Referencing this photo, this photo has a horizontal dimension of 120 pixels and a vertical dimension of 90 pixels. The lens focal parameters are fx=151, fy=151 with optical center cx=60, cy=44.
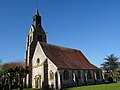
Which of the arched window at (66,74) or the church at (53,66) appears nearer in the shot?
the church at (53,66)

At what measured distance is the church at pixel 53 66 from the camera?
31719mm

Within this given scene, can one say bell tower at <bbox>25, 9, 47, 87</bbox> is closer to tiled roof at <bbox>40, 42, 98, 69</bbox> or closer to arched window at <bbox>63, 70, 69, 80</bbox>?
tiled roof at <bbox>40, 42, 98, 69</bbox>

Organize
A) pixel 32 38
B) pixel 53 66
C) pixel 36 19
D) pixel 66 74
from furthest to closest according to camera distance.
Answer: pixel 36 19, pixel 32 38, pixel 66 74, pixel 53 66

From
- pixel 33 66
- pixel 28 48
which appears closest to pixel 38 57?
pixel 33 66

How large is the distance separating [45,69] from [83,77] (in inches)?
381

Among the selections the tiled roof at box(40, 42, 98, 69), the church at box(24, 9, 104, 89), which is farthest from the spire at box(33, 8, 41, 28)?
the tiled roof at box(40, 42, 98, 69)

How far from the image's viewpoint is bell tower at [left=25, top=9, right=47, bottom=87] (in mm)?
38419

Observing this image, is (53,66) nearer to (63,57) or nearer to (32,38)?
(63,57)

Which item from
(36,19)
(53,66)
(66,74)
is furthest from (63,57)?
(36,19)

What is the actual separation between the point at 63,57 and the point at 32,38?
35.6ft

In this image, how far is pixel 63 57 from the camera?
119 ft

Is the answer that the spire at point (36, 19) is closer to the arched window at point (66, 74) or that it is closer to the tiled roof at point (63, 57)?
the tiled roof at point (63, 57)

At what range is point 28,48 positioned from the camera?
134 ft

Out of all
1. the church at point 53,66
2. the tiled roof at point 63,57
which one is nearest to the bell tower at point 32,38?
the church at point 53,66
